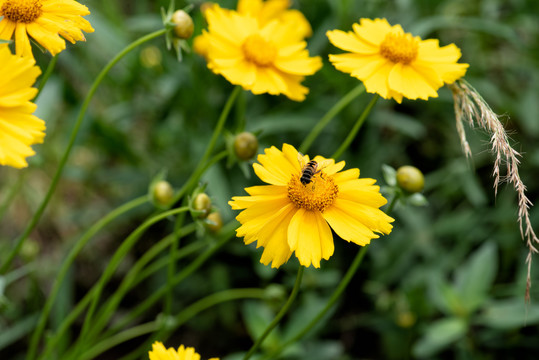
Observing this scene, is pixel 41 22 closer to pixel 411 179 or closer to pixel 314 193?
pixel 314 193

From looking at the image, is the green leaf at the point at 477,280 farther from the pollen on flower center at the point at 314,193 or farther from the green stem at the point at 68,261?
the green stem at the point at 68,261

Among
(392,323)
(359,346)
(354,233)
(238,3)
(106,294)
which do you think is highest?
(238,3)

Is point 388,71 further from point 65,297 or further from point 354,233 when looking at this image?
point 65,297

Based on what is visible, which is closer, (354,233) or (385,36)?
(354,233)

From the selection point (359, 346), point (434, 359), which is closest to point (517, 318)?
point (434, 359)

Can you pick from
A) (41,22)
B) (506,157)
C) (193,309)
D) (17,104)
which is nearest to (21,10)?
(41,22)

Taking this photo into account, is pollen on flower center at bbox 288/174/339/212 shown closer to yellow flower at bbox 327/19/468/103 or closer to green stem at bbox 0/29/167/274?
yellow flower at bbox 327/19/468/103

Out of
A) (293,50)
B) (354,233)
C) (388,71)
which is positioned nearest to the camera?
(354,233)

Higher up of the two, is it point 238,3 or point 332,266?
point 238,3
